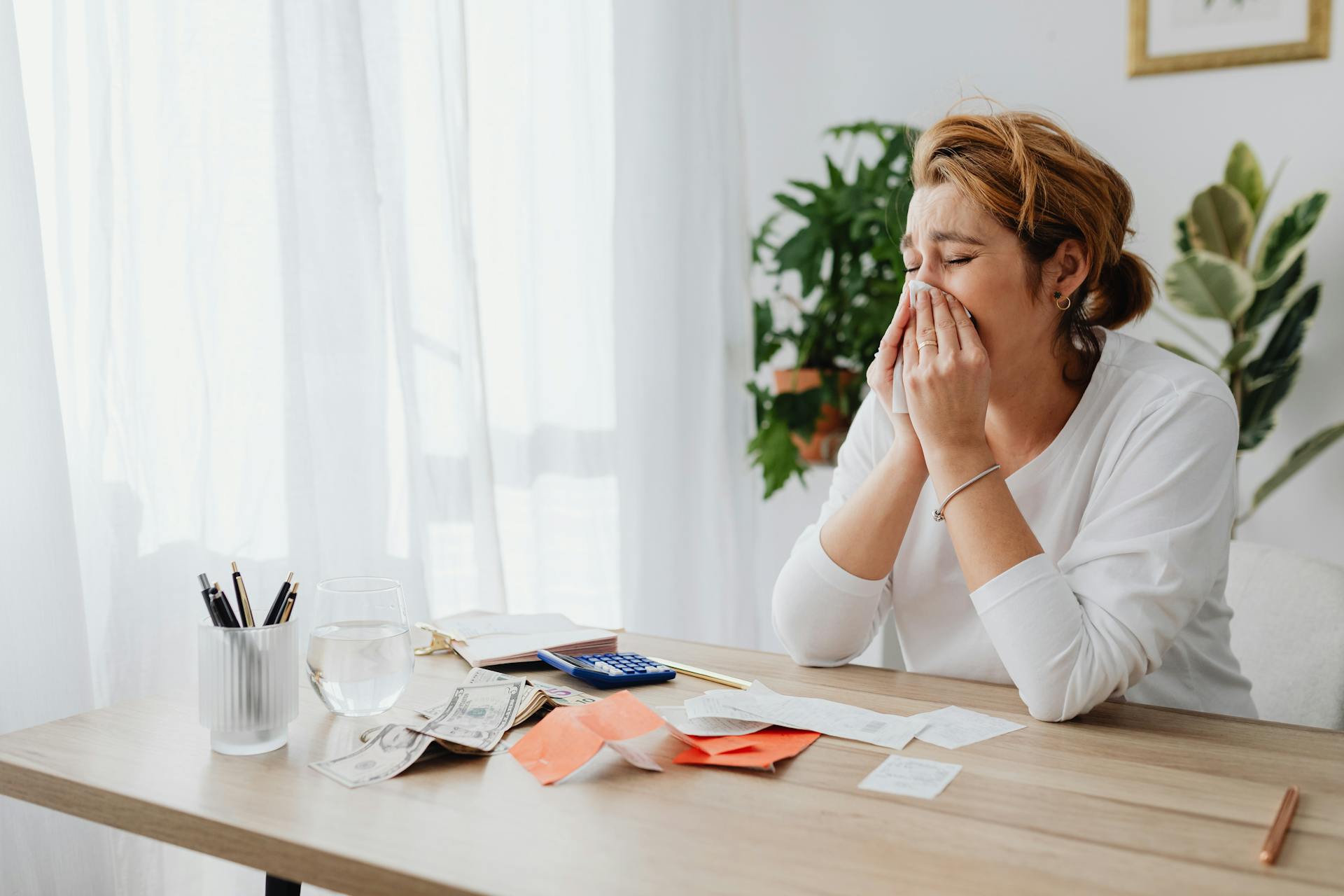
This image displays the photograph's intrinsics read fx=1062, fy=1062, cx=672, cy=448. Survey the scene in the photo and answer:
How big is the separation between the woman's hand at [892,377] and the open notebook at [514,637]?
16.6 inches

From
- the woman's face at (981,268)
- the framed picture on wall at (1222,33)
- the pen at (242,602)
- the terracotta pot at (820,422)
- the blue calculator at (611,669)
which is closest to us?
the pen at (242,602)

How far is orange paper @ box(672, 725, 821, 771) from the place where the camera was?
0.89 metres

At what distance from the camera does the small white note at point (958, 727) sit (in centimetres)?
96

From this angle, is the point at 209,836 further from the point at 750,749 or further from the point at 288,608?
the point at 750,749

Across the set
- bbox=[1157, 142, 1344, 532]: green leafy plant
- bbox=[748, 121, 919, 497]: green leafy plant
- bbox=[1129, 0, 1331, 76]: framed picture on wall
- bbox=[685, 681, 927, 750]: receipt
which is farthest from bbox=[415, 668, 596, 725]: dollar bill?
bbox=[1129, 0, 1331, 76]: framed picture on wall

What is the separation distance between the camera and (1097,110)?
2617 millimetres

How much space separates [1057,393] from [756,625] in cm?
161

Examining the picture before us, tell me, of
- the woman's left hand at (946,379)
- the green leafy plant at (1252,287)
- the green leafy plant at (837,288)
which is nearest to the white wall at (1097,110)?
the green leafy plant at (1252,287)

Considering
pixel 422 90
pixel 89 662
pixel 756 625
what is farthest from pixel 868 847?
pixel 756 625

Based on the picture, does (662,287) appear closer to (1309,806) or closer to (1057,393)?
(1057,393)

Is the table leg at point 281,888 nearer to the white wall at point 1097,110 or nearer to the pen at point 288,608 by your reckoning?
the pen at point 288,608

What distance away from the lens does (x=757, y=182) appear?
312cm

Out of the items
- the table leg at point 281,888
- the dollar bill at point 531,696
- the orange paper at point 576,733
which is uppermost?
the orange paper at point 576,733

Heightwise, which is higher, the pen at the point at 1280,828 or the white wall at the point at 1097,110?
the white wall at the point at 1097,110
